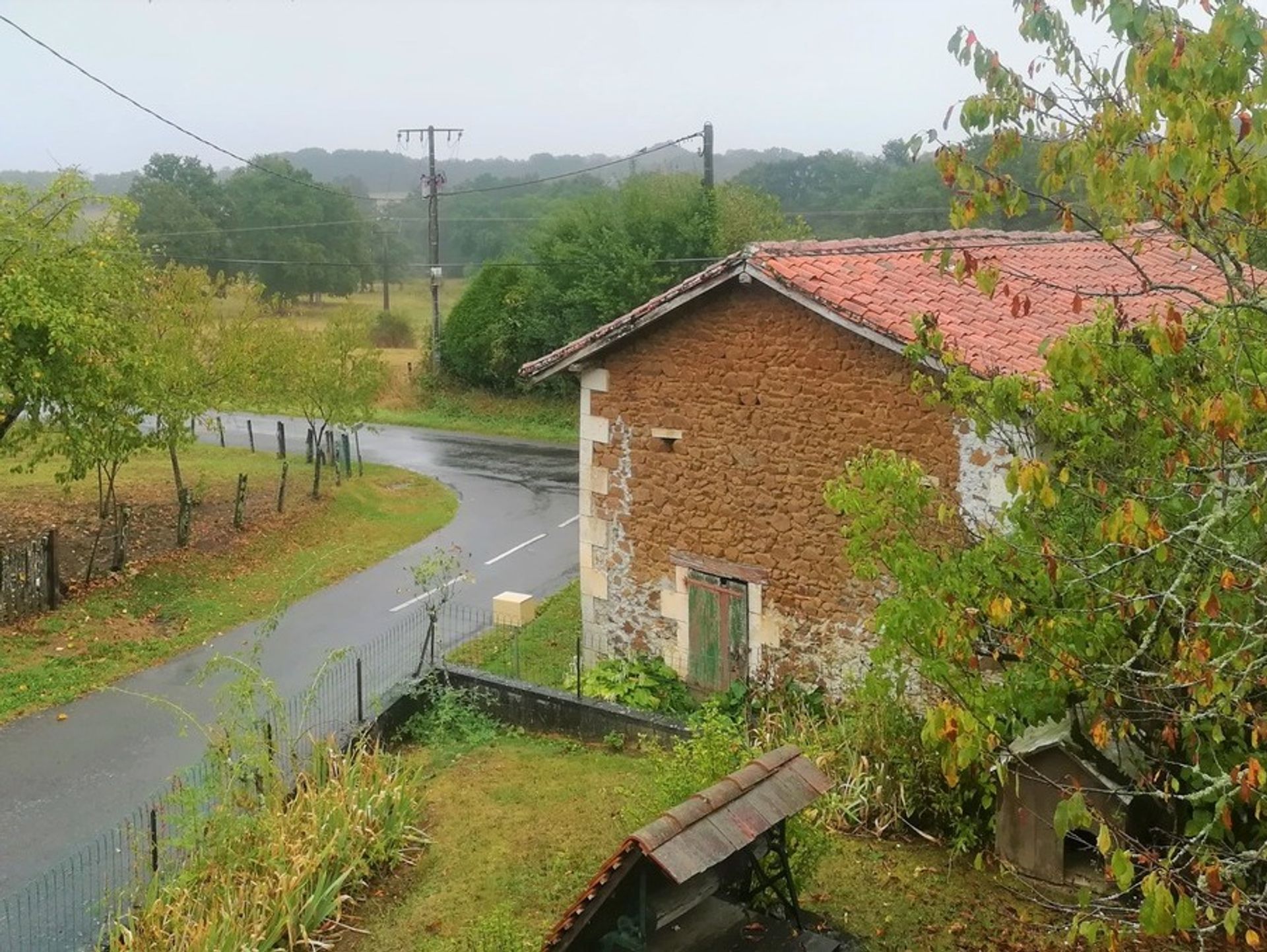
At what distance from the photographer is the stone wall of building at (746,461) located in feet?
35.2

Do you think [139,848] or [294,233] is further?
[294,233]

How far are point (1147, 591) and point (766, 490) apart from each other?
5.82m

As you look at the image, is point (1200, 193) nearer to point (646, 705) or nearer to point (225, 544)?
point (646, 705)

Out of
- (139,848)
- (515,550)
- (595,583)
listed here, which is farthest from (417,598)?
(139,848)

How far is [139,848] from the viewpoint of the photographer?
851cm

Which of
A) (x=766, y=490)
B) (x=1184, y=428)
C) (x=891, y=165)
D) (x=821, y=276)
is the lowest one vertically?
(x=766, y=490)

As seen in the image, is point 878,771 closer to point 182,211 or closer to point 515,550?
point 515,550

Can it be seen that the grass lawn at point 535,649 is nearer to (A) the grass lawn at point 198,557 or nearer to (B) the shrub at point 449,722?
(B) the shrub at point 449,722

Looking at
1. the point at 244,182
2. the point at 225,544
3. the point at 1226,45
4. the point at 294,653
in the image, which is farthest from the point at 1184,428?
the point at 244,182

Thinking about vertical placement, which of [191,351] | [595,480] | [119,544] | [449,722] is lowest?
[449,722]

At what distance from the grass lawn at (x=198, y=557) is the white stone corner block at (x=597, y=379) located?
403 cm

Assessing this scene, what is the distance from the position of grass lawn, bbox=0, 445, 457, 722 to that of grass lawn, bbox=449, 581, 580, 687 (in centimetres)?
254

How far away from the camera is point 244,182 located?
6016 cm

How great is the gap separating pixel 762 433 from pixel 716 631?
2220mm
